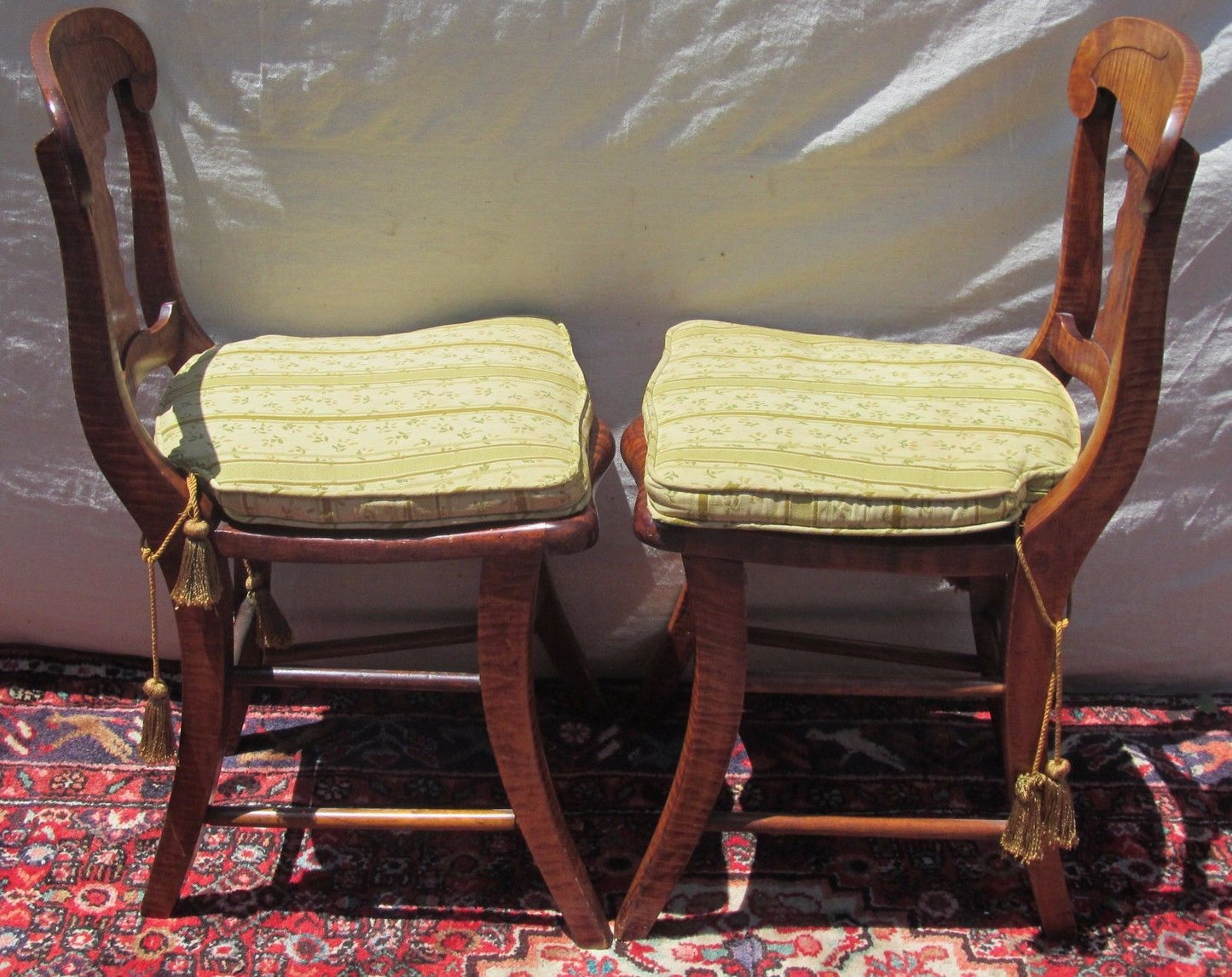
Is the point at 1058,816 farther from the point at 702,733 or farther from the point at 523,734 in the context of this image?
the point at 523,734

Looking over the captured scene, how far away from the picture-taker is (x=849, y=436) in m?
1.21

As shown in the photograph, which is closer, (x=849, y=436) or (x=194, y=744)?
(x=849, y=436)

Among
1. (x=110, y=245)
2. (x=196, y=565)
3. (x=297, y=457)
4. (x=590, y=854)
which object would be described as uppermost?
(x=110, y=245)

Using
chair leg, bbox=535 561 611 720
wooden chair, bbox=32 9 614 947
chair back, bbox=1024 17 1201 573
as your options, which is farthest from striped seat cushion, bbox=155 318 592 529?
chair back, bbox=1024 17 1201 573

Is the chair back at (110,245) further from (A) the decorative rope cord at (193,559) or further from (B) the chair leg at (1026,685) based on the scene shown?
(B) the chair leg at (1026,685)

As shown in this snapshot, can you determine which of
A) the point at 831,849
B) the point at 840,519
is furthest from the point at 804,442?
the point at 831,849

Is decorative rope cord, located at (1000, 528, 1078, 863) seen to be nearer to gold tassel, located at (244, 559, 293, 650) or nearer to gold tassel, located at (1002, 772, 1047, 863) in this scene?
gold tassel, located at (1002, 772, 1047, 863)

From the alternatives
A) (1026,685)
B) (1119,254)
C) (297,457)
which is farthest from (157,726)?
(1119,254)

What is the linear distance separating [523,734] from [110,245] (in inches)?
26.5

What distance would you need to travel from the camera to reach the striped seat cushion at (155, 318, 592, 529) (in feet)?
3.79

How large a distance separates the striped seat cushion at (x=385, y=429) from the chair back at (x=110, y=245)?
0.05 metres

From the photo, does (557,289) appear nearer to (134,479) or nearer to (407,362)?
(407,362)

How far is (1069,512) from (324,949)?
0.95 metres

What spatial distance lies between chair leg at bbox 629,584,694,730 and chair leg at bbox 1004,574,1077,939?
459 millimetres
